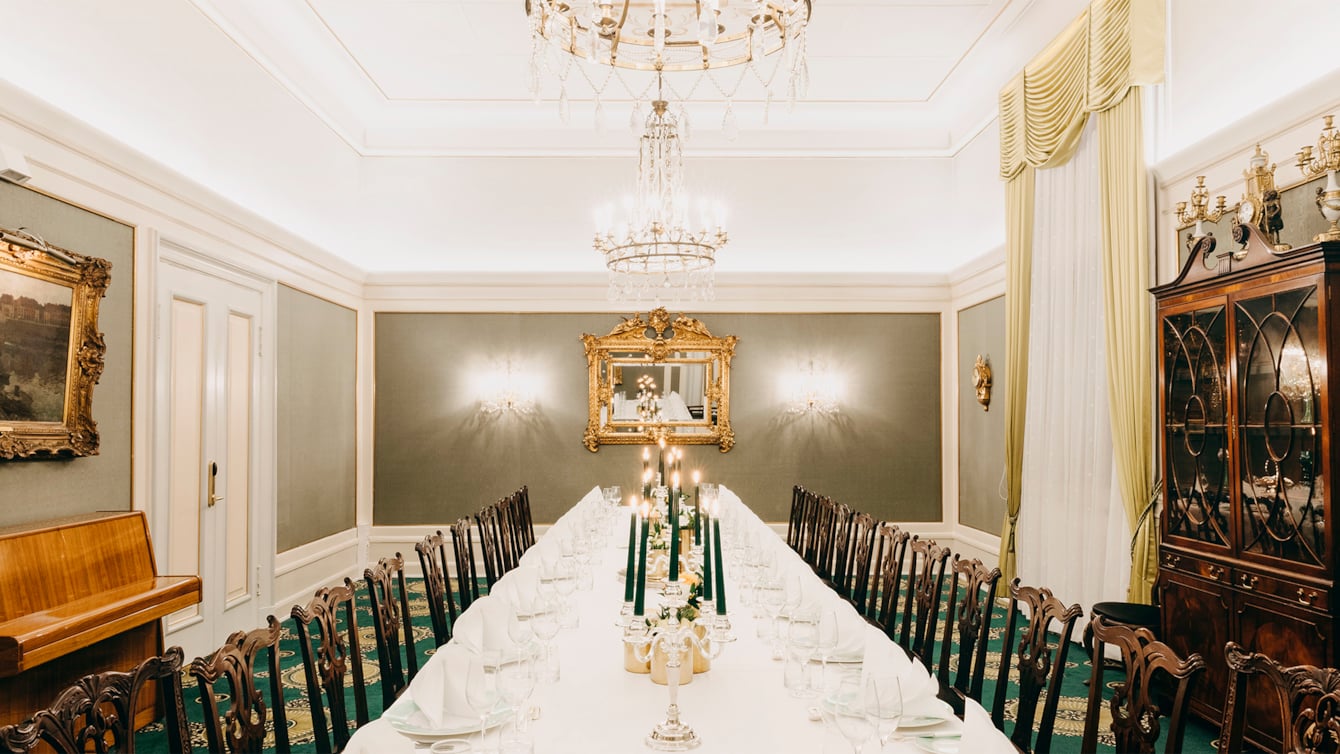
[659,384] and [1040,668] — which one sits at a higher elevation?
[659,384]

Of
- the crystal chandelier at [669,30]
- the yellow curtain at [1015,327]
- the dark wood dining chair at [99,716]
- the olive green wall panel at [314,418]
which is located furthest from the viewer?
the olive green wall panel at [314,418]

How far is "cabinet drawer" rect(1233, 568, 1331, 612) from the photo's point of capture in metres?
3.33

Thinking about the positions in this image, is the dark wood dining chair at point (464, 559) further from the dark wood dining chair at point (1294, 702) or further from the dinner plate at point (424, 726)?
the dark wood dining chair at point (1294, 702)

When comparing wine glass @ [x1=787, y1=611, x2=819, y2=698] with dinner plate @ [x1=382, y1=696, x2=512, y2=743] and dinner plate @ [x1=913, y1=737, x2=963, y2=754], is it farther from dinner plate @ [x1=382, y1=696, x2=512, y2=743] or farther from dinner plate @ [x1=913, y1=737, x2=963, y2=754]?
dinner plate @ [x1=382, y1=696, x2=512, y2=743]

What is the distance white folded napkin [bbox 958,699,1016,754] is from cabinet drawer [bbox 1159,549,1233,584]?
271 centimetres

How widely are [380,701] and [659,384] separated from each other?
14.2 ft

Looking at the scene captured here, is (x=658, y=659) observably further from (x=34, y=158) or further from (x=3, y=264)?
(x=34, y=158)

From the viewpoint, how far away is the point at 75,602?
3.74m

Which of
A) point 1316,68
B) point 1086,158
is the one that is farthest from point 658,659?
point 1086,158

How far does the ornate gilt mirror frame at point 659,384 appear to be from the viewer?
823 cm

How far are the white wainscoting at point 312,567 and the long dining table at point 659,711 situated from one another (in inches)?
168

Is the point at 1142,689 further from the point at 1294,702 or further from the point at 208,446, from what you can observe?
the point at 208,446

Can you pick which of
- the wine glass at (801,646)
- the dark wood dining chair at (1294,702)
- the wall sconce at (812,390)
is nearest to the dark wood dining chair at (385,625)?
the wine glass at (801,646)

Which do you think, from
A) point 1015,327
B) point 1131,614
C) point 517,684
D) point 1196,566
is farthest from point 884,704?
point 1015,327
